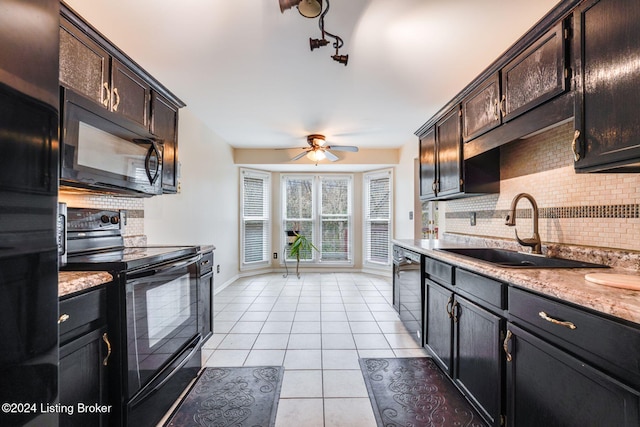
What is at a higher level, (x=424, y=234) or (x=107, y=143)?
(x=107, y=143)

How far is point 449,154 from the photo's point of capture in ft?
8.38

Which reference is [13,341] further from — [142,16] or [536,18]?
[536,18]

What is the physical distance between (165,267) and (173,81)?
1792 mm

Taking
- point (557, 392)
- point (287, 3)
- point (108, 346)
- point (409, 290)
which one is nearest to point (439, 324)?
point (409, 290)

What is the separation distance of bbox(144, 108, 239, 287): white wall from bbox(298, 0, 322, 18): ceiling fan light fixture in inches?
84.0

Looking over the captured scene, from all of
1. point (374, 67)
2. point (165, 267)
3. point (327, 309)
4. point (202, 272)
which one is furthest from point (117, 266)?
point (327, 309)

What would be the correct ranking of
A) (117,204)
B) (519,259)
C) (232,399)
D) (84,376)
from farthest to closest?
(117,204), (519,259), (232,399), (84,376)

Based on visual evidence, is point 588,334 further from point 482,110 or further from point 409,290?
point 409,290

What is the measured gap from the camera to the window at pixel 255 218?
5215mm

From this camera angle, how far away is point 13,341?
57 cm

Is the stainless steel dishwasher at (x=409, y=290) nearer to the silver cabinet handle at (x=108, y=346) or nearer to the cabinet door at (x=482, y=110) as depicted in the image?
the cabinet door at (x=482, y=110)

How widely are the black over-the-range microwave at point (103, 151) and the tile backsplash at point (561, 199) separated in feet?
9.11

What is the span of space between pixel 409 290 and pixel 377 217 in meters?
2.91

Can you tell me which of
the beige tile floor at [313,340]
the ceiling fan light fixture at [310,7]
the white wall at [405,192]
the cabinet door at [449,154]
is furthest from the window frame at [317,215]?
the ceiling fan light fixture at [310,7]
